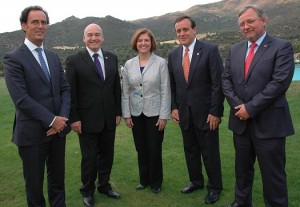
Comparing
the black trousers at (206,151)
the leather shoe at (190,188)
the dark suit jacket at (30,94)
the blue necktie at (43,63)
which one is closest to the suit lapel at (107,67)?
the dark suit jacket at (30,94)

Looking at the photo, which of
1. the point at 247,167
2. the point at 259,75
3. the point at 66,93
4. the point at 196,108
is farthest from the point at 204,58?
the point at 66,93

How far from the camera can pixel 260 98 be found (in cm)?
296

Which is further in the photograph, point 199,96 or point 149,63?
point 149,63

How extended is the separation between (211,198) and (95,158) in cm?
137

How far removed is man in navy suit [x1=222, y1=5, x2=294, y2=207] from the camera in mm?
2963

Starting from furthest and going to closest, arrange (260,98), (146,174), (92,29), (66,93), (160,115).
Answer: (146,174), (160,115), (92,29), (66,93), (260,98)

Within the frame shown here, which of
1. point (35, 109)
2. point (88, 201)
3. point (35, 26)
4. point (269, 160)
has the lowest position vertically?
point (88, 201)

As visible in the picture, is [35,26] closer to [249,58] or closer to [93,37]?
[93,37]

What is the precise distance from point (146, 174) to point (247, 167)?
1.32 metres

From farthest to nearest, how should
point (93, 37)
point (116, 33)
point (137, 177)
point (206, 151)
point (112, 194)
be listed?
point (116, 33) → point (137, 177) → point (112, 194) → point (206, 151) → point (93, 37)

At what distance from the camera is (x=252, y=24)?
3047 millimetres

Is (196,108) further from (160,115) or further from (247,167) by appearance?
(247,167)

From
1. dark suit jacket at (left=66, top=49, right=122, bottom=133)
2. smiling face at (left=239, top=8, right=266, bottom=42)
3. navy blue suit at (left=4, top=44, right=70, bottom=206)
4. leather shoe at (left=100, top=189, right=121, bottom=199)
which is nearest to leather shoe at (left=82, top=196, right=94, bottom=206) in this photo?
leather shoe at (left=100, top=189, right=121, bottom=199)

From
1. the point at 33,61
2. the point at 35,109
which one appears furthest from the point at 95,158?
the point at 33,61
